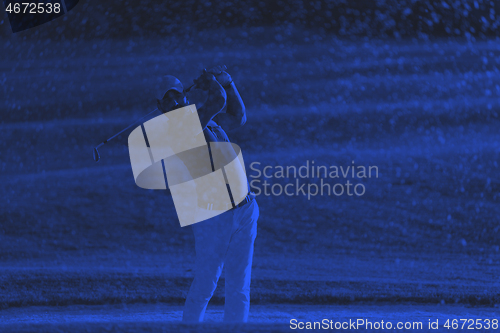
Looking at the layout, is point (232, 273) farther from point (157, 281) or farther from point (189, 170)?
point (157, 281)

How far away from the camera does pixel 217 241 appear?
6.78 ft

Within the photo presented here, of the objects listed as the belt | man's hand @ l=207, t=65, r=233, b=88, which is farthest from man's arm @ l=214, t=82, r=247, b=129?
the belt

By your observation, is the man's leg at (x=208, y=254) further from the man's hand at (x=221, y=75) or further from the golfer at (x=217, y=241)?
the man's hand at (x=221, y=75)

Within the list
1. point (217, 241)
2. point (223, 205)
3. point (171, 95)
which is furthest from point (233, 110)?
point (217, 241)

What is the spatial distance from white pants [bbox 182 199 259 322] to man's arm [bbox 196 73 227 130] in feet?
1.29

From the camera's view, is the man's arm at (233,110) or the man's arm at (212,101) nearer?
the man's arm at (212,101)

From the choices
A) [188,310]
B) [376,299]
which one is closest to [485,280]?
[376,299]

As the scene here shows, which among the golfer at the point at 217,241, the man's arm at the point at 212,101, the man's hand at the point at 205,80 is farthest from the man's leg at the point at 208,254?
the man's hand at the point at 205,80

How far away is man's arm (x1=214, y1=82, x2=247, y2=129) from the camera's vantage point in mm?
2178

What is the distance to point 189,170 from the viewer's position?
213 cm

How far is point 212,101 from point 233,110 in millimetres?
148

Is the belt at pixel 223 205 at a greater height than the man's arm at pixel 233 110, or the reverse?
the man's arm at pixel 233 110

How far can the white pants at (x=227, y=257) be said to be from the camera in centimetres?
207

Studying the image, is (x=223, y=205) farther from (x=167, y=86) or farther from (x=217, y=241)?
(x=167, y=86)
